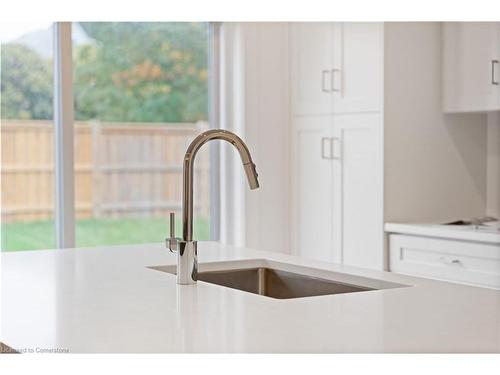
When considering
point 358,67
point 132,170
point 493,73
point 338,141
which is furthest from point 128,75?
point 493,73

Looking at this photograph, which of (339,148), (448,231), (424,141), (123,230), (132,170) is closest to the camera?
(448,231)

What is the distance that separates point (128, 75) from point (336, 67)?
285 centimetres

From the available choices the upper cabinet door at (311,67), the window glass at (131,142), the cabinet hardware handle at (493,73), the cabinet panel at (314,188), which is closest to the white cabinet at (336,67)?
the upper cabinet door at (311,67)

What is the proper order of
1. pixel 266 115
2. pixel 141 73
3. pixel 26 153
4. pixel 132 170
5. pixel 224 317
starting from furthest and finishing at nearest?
pixel 141 73
pixel 132 170
pixel 26 153
pixel 266 115
pixel 224 317

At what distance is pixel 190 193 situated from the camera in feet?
6.73

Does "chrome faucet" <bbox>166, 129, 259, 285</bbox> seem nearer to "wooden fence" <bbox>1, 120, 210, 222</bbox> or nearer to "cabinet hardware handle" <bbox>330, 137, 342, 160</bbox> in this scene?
"cabinet hardware handle" <bbox>330, 137, 342, 160</bbox>

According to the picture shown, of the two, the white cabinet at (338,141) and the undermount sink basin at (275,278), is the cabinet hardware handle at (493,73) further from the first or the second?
the undermount sink basin at (275,278)

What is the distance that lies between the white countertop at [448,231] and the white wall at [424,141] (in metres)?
0.12

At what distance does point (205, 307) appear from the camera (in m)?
1.76

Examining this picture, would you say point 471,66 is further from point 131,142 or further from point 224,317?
point 131,142

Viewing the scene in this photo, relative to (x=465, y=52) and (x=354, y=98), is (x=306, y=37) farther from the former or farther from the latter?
(x=465, y=52)

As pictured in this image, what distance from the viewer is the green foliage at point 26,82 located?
15.7 feet

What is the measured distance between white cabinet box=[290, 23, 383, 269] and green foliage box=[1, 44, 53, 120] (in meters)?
1.47

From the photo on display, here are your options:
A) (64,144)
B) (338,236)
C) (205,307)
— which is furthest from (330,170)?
(205,307)
